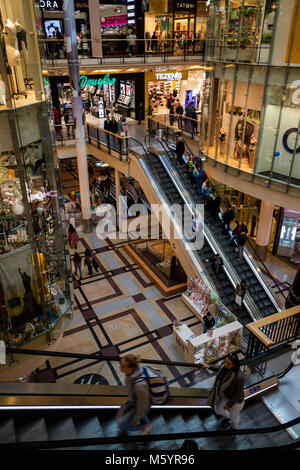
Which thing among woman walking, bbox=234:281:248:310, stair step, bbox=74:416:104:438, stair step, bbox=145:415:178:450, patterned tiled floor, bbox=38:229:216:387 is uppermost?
stair step, bbox=74:416:104:438

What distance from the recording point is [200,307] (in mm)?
11703

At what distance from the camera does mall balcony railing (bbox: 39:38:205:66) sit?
1664cm

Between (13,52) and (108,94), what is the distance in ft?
73.8

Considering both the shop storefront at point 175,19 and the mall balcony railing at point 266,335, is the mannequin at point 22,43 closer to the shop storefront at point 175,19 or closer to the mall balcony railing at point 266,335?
the mall balcony railing at point 266,335

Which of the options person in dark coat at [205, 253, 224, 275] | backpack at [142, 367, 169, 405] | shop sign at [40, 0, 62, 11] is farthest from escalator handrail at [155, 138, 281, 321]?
shop sign at [40, 0, 62, 11]

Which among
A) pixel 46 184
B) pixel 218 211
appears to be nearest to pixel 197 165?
pixel 218 211

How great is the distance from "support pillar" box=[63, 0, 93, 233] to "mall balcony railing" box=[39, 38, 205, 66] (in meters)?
2.74

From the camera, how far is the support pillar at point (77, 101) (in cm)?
1341

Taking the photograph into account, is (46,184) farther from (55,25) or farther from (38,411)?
(55,25)

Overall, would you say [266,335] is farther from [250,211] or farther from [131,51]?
[131,51]

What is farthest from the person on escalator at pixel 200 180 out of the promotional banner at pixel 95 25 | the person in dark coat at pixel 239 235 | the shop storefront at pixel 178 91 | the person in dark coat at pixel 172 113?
the shop storefront at pixel 178 91

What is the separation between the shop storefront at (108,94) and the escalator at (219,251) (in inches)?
336

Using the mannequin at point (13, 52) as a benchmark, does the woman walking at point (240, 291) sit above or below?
below

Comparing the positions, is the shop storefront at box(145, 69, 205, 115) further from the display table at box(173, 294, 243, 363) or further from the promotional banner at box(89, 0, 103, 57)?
the display table at box(173, 294, 243, 363)
